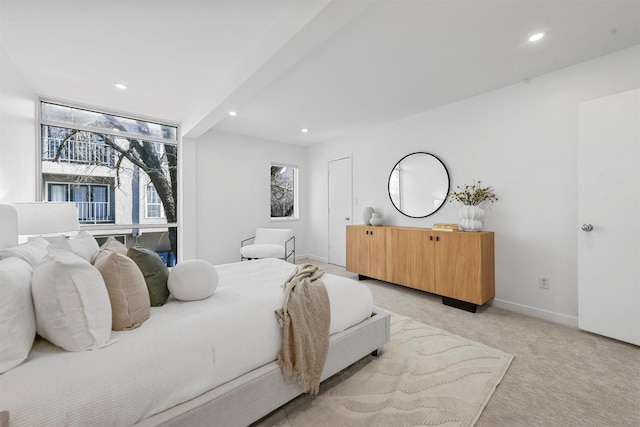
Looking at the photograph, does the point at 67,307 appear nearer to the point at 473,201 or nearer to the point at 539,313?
the point at 473,201

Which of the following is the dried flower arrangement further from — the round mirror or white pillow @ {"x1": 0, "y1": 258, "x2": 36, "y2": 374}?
white pillow @ {"x1": 0, "y1": 258, "x2": 36, "y2": 374}

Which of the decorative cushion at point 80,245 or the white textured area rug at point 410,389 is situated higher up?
the decorative cushion at point 80,245

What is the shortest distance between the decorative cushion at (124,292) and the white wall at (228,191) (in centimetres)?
311

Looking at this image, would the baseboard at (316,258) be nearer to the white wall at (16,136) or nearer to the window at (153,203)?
the window at (153,203)

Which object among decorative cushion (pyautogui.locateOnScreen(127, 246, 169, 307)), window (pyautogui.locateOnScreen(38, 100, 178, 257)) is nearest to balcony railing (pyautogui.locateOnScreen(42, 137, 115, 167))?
window (pyautogui.locateOnScreen(38, 100, 178, 257))

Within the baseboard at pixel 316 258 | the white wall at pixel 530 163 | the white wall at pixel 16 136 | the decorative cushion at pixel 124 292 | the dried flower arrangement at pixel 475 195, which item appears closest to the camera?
the decorative cushion at pixel 124 292

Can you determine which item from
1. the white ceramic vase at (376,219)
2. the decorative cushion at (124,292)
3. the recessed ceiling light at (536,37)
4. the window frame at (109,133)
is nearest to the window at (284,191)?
the window frame at (109,133)

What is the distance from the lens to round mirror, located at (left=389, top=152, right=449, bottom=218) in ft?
11.5

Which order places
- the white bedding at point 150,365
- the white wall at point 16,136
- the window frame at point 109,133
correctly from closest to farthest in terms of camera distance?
1. the white bedding at point 150,365
2. the white wall at point 16,136
3. the window frame at point 109,133

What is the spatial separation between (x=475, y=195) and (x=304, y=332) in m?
2.65

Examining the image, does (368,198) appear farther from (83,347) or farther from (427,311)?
(83,347)

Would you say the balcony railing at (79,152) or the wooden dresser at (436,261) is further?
the balcony railing at (79,152)

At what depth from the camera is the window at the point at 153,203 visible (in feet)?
13.4

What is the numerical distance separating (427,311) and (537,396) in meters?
1.30
